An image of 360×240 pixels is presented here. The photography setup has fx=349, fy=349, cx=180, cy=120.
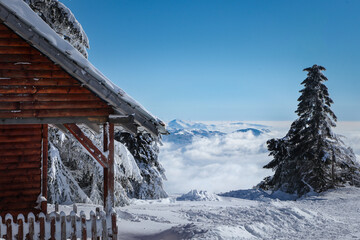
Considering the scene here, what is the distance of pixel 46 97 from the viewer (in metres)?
8.38

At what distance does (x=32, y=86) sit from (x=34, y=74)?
0.95 ft

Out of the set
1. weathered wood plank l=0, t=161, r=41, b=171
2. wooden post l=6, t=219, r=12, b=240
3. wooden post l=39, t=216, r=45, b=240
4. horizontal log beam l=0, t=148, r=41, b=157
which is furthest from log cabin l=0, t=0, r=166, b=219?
weathered wood plank l=0, t=161, r=41, b=171

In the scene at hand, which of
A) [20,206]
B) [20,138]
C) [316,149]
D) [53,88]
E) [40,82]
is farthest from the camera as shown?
[316,149]

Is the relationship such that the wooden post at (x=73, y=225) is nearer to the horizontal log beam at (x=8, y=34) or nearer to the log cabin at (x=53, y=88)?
the log cabin at (x=53, y=88)

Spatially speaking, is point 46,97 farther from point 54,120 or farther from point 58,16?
point 58,16

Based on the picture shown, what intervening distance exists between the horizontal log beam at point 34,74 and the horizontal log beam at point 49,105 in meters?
0.64

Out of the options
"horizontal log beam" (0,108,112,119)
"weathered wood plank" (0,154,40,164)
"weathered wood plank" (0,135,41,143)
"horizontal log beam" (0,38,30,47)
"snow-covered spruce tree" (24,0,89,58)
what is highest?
"snow-covered spruce tree" (24,0,89,58)

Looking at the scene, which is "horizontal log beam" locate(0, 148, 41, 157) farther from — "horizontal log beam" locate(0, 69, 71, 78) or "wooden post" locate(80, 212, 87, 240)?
"wooden post" locate(80, 212, 87, 240)

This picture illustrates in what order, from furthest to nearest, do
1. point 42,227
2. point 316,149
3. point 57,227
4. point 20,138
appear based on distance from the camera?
point 316,149 < point 20,138 < point 57,227 < point 42,227

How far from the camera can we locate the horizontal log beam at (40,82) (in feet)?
26.8

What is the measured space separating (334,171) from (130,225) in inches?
728

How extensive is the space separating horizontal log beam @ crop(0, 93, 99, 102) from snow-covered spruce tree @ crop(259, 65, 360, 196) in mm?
19356

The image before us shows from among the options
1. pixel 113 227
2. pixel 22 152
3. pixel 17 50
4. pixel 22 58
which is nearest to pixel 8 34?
pixel 17 50

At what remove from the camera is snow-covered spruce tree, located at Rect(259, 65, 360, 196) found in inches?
957
